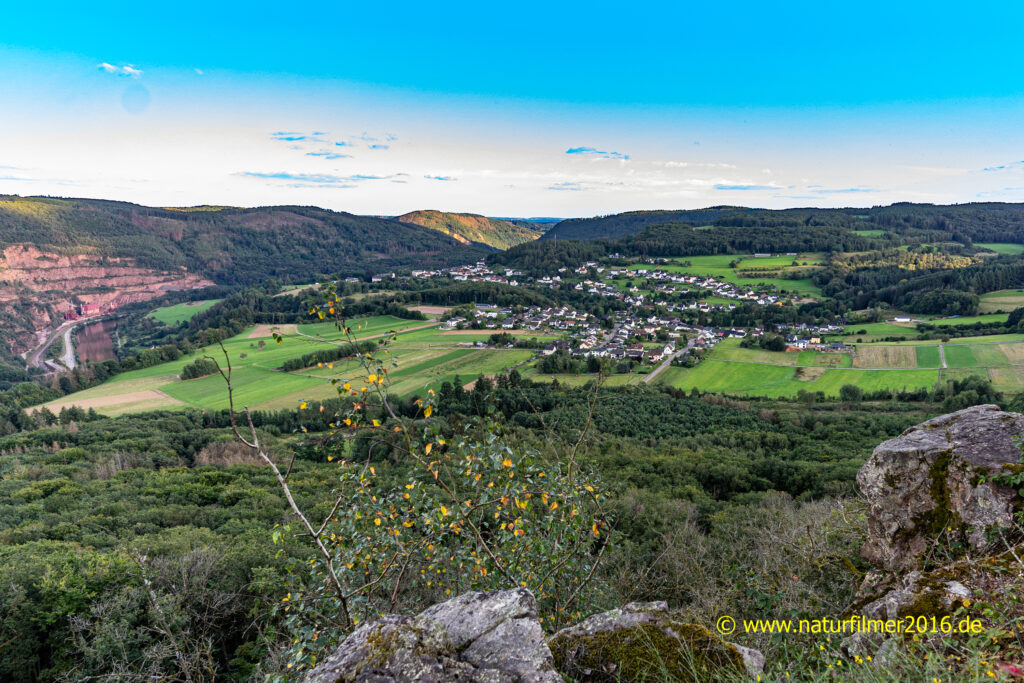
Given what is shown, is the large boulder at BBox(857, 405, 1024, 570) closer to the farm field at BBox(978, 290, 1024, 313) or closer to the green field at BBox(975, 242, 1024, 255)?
the farm field at BBox(978, 290, 1024, 313)

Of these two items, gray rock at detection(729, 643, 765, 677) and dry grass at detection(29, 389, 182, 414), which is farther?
dry grass at detection(29, 389, 182, 414)

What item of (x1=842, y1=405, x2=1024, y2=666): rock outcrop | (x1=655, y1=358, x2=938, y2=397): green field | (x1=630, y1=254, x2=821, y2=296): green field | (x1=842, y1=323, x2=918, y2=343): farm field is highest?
(x1=630, y1=254, x2=821, y2=296): green field

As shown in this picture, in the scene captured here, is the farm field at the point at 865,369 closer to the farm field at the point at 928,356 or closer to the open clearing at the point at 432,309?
the farm field at the point at 928,356

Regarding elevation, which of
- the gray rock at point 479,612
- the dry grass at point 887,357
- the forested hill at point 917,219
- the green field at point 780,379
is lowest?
the green field at point 780,379

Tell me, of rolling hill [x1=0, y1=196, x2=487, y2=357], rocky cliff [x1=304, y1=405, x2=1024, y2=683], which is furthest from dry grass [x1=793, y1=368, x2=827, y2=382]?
rolling hill [x1=0, y1=196, x2=487, y2=357]

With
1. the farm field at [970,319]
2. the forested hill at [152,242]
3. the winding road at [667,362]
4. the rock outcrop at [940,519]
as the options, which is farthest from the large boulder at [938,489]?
the forested hill at [152,242]

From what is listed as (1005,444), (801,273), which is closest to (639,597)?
(1005,444)
